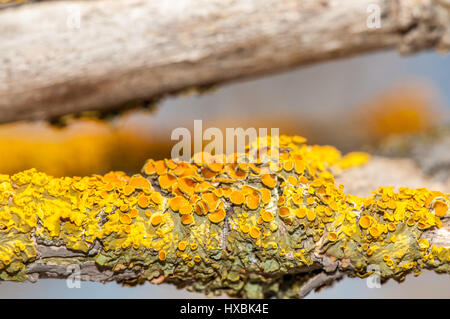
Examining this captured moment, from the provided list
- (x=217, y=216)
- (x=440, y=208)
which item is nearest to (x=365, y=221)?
(x=440, y=208)

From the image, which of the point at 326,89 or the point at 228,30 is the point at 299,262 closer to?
the point at 228,30

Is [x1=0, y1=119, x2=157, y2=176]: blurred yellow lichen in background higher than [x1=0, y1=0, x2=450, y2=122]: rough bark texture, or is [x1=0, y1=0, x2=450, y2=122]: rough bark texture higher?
[x1=0, y1=0, x2=450, y2=122]: rough bark texture

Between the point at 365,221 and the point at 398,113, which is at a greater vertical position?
the point at 398,113

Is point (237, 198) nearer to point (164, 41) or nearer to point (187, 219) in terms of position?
point (187, 219)

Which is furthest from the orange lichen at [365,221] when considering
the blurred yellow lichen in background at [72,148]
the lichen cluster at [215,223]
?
the blurred yellow lichen in background at [72,148]

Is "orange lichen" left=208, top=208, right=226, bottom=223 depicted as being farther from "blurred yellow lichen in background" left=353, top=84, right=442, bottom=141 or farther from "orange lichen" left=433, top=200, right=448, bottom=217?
"blurred yellow lichen in background" left=353, top=84, right=442, bottom=141

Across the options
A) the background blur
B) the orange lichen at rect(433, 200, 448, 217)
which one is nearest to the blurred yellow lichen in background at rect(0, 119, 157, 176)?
the background blur
